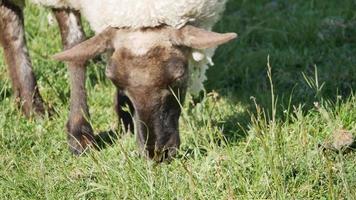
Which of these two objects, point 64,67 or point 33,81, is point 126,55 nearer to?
point 33,81

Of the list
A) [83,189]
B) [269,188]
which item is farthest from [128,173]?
[269,188]

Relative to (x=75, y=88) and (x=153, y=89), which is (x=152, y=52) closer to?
(x=153, y=89)

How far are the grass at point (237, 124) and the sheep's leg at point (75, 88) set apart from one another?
12 cm

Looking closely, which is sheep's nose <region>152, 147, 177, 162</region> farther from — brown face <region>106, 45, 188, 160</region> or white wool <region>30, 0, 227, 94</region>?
white wool <region>30, 0, 227, 94</region>

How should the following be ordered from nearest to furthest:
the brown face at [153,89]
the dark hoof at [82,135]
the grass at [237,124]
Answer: the grass at [237,124]
the brown face at [153,89]
the dark hoof at [82,135]

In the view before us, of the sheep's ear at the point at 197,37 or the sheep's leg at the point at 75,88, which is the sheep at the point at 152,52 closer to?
the sheep's ear at the point at 197,37

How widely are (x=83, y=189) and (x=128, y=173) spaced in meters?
0.31

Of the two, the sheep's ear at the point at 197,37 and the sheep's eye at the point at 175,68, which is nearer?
the sheep's ear at the point at 197,37

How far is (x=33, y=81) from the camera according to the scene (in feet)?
19.8

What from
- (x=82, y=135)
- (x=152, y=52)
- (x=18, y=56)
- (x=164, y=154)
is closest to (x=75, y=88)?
(x=82, y=135)

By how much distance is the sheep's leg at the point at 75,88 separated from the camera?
5461 mm

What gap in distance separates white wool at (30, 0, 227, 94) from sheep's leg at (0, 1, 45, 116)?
106 centimetres

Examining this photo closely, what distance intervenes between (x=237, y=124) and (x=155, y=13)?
1.03 metres

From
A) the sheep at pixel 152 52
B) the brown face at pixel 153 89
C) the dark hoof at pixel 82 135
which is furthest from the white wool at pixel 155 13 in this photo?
the dark hoof at pixel 82 135
